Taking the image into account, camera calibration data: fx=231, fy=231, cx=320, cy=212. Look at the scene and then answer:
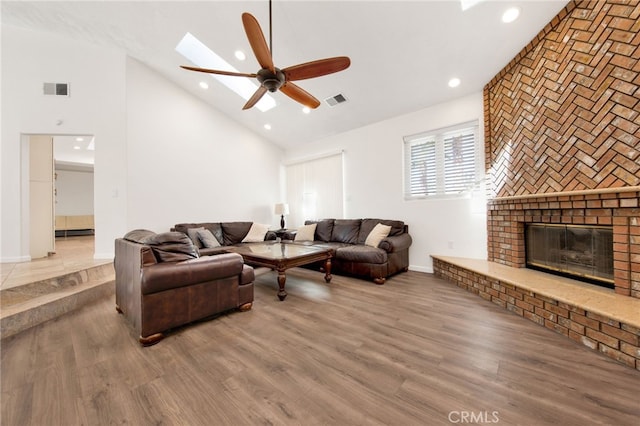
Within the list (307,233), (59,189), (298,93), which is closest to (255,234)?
(307,233)

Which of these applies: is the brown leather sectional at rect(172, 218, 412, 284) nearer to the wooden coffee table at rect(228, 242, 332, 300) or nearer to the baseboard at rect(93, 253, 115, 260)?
the wooden coffee table at rect(228, 242, 332, 300)

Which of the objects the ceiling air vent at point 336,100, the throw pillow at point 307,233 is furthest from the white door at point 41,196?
the ceiling air vent at point 336,100

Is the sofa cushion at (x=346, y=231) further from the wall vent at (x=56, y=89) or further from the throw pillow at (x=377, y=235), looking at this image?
the wall vent at (x=56, y=89)

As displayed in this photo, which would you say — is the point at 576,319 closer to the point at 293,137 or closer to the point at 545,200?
the point at 545,200

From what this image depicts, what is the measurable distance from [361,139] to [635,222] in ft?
12.4

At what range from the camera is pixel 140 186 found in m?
3.94

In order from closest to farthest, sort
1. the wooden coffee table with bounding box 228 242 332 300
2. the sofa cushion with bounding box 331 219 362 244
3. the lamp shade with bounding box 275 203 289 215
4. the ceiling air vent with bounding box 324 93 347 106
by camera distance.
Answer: the wooden coffee table with bounding box 228 242 332 300 → the ceiling air vent with bounding box 324 93 347 106 → the sofa cushion with bounding box 331 219 362 244 → the lamp shade with bounding box 275 203 289 215

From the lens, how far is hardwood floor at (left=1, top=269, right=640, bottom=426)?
1.20m

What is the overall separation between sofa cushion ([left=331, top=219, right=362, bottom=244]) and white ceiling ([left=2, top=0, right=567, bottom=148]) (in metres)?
2.14

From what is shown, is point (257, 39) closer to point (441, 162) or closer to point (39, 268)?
point (441, 162)

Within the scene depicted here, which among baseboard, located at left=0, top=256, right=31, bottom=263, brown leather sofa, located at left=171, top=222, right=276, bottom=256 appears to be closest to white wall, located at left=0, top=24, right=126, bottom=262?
baseboard, located at left=0, top=256, right=31, bottom=263

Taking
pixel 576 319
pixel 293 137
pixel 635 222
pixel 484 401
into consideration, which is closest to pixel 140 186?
pixel 293 137

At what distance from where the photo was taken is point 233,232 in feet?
15.9

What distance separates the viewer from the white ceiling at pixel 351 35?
8.11ft
